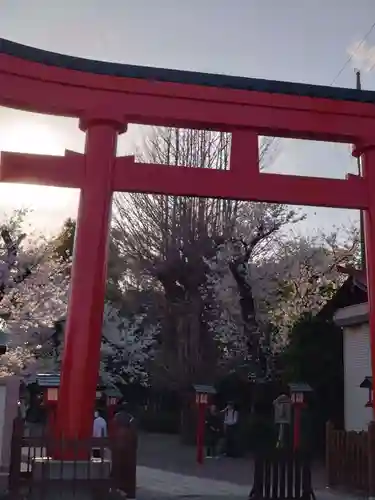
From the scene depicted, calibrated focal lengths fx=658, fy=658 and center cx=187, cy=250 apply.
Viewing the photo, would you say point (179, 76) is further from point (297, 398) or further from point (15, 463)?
point (297, 398)

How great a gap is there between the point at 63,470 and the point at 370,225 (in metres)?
5.82

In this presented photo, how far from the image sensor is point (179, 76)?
1012cm

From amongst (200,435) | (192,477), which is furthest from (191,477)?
(200,435)

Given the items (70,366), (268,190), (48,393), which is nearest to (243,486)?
(48,393)

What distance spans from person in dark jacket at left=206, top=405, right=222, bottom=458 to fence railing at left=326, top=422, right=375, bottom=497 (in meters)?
6.77

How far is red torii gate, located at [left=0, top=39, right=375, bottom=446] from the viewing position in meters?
9.38

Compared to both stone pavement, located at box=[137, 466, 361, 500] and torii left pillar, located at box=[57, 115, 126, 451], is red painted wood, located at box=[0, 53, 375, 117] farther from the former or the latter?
stone pavement, located at box=[137, 466, 361, 500]

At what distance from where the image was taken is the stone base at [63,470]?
877 centimetres

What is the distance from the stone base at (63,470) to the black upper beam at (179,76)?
18.6 feet

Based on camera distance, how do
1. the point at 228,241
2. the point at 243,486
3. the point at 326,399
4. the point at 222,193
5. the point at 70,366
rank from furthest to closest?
the point at 228,241
the point at 326,399
the point at 243,486
the point at 222,193
the point at 70,366

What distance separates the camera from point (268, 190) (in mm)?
10055

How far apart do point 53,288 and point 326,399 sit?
40.4 ft

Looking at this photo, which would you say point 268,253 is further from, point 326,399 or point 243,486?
point 243,486

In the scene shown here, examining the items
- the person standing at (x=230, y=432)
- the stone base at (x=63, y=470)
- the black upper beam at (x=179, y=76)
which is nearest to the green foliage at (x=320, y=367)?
the person standing at (x=230, y=432)
